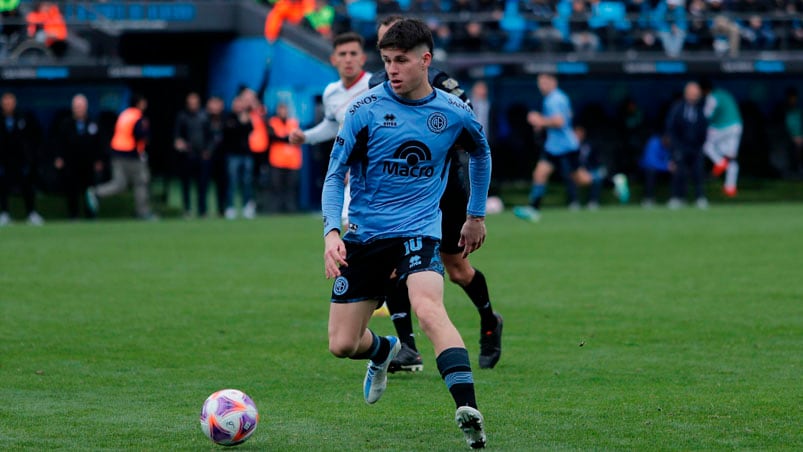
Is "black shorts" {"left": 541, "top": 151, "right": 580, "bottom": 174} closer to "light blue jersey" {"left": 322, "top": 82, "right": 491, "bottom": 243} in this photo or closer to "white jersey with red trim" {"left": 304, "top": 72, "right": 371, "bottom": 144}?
"white jersey with red trim" {"left": 304, "top": 72, "right": 371, "bottom": 144}

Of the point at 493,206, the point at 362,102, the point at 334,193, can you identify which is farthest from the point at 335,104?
the point at 493,206

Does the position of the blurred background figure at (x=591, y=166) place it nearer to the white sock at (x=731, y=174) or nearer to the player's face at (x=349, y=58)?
the white sock at (x=731, y=174)

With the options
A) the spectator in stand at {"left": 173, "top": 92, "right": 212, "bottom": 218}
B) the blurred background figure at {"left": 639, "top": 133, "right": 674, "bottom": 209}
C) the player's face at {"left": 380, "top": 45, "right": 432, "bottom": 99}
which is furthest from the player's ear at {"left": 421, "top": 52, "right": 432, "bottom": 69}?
the blurred background figure at {"left": 639, "top": 133, "right": 674, "bottom": 209}

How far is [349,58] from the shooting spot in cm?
951

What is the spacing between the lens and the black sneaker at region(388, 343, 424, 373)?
8.22 meters

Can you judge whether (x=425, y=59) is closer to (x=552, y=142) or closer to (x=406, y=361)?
(x=406, y=361)

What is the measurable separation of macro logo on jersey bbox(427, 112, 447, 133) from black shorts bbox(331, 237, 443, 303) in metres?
0.52

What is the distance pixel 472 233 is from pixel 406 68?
1064mm

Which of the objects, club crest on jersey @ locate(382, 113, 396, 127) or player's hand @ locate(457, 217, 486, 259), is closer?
club crest on jersey @ locate(382, 113, 396, 127)

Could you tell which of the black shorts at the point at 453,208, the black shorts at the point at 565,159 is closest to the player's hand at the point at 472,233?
the black shorts at the point at 453,208

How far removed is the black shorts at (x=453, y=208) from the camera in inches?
321

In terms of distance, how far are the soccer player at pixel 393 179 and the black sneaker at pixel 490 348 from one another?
1906mm

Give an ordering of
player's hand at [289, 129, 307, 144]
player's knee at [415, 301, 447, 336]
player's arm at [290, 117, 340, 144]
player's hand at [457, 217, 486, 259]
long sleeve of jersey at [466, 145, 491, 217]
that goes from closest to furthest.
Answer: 1. player's knee at [415, 301, 447, 336]
2. long sleeve of jersey at [466, 145, 491, 217]
3. player's hand at [457, 217, 486, 259]
4. player's hand at [289, 129, 307, 144]
5. player's arm at [290, 117, 340, 144]

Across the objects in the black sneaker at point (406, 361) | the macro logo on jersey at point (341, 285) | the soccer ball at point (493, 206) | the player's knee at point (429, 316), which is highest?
the macro logo on jersey at point (341, 285)
